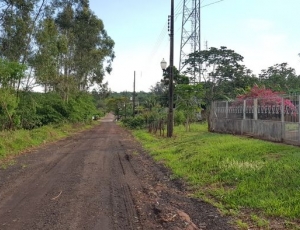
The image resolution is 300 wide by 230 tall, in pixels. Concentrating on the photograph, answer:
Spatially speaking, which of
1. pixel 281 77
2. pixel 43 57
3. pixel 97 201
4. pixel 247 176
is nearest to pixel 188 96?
pixel 43 57

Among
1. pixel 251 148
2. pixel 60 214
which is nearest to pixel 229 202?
pixel 60 214

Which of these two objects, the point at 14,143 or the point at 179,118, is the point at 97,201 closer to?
the point at 14,143

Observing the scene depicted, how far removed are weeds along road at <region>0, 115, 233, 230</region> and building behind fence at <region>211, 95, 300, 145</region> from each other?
476cm

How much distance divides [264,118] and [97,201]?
9.54 m

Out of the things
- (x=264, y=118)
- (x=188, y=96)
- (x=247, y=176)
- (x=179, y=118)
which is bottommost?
(x=247, y=176)

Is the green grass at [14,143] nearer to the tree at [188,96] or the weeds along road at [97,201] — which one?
the weeds along road at [97,201]

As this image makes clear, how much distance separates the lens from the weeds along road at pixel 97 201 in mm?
5031

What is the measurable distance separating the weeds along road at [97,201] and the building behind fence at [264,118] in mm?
4756

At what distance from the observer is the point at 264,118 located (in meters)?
13.6

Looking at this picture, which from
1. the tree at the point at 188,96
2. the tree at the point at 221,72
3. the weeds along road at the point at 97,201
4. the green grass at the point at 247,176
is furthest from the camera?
the tree at the point at 221,72

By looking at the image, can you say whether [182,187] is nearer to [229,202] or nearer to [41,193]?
[229,202]

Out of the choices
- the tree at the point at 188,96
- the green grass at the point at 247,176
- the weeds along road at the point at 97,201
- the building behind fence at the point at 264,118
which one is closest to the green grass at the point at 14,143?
the weeds along road at the point at 97,201

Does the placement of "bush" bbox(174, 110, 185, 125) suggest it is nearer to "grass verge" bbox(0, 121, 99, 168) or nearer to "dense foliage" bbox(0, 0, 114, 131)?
"dense foliage" bbox(0, 0, 114, 131)

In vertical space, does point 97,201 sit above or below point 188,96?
below
